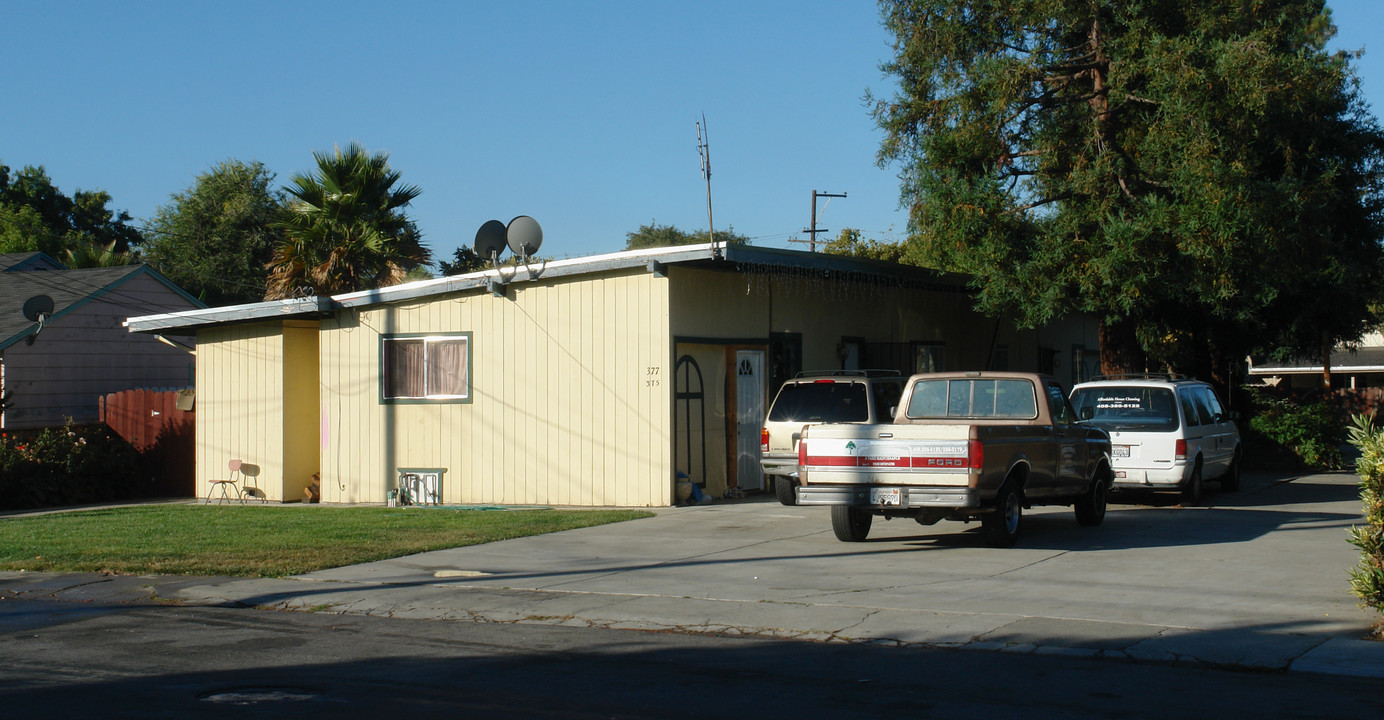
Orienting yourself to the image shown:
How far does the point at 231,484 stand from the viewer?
19922 millimetres

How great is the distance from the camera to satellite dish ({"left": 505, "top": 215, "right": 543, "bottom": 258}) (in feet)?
57.9

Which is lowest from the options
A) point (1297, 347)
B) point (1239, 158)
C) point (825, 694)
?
point (825, 694)

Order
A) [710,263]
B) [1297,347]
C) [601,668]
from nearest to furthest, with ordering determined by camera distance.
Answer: [601,668] → [710,263] → [1297,347]

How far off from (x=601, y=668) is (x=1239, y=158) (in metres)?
13.9

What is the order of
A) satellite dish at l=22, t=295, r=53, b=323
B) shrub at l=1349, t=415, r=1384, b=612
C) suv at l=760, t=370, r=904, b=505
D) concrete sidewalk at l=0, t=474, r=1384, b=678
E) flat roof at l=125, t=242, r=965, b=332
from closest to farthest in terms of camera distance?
shrub at l=1349, t=415, r=1384, b=612, concrete sidewalk at l=0, t=474, r=1384, b=678, suv at l=760, t=370, r=904, b=505, flat roof at l=125, t=242, r=965, b=332, satellite dish at l=22, t=295, r=53, b=323

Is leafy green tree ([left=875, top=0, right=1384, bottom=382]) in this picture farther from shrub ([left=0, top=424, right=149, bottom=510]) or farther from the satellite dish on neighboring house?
the satellite dish on neighboring house

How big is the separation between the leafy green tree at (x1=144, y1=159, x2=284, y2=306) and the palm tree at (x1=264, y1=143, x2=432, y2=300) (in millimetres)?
21902

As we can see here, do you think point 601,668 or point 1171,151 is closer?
point 601,668

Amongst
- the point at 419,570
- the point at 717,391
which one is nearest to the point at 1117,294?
the point at 717,391

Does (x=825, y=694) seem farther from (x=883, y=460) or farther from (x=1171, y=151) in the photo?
(x=1171, y=151)

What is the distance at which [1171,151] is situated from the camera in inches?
701

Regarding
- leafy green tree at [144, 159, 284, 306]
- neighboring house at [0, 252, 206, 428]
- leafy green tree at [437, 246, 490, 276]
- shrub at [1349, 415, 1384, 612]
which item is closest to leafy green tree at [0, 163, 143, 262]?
leafy green tree at [144, 159, 284, 306]

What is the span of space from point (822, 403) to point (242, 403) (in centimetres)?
978

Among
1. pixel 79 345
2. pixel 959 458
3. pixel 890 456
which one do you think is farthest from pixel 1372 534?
pixel 79 345
